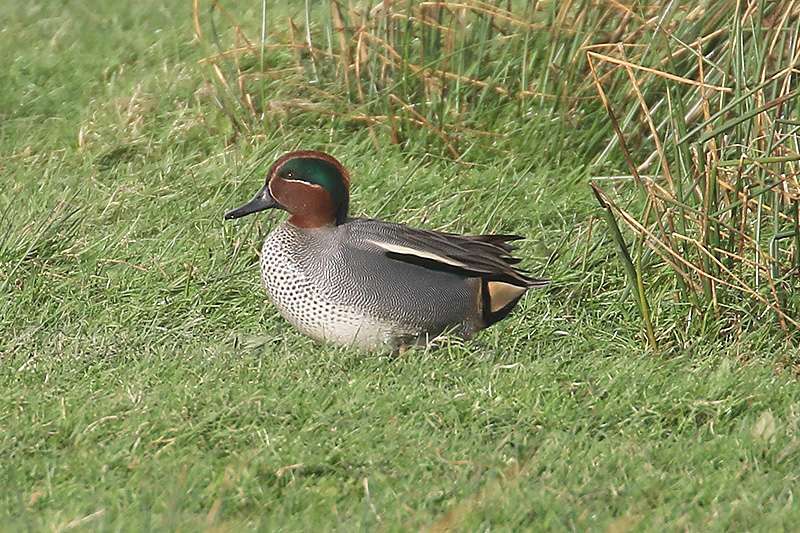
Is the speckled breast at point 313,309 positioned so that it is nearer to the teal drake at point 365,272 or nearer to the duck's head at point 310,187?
the teal drake at point 365,272

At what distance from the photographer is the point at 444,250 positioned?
159 inches

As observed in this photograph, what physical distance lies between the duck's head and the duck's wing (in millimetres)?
99

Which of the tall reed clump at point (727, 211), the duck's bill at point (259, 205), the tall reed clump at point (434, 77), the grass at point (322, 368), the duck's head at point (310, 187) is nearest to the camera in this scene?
the grass at point (322, 368)

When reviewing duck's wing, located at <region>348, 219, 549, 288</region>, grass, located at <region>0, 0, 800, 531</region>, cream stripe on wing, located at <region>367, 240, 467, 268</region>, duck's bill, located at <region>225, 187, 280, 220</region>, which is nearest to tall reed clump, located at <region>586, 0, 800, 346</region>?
→ grass, located at <region>0, 0, 800, 531</region>

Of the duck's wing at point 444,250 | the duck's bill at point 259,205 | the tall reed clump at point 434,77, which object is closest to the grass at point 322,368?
the tall reed clump at point 434,77

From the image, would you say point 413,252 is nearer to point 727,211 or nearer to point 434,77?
point 727,211

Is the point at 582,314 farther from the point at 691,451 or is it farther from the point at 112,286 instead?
the point at 112,286

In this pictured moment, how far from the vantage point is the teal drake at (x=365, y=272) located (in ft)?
12.8

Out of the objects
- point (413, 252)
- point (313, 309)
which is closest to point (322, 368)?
point (313, 309)

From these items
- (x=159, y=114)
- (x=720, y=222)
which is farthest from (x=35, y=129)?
(x=720, y=222)

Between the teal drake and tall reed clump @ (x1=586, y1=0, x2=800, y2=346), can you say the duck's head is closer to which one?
the teal drake

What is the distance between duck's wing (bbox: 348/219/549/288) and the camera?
399cm

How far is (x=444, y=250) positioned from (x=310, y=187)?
48 centimetres

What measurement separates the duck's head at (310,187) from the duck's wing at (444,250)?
0.10 m
